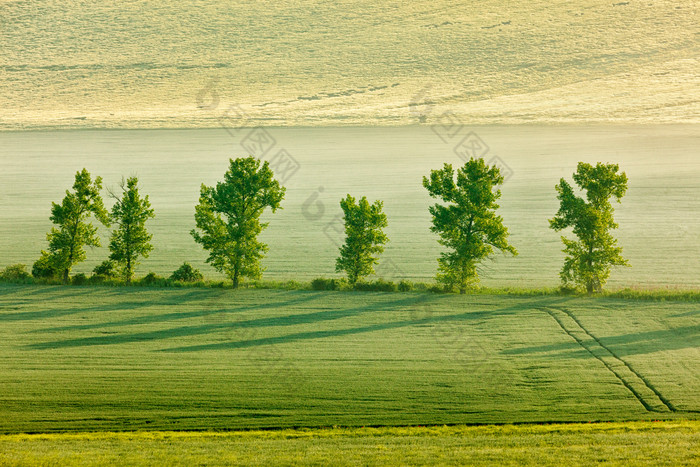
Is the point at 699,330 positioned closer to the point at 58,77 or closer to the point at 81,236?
the point at 81,236

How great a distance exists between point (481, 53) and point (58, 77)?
76.6 meters

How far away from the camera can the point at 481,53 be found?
5172 inches

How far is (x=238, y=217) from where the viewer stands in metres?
46.9

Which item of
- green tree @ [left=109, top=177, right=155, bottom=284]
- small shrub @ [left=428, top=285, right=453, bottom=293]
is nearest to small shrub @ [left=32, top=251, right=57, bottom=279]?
green tree @ [left=109, top=177, right=155, bottom=284]

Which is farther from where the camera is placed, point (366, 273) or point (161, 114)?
point (161, 114)

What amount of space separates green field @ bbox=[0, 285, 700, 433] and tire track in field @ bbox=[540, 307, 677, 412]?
0.32 ft

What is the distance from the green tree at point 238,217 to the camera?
45.8 metres

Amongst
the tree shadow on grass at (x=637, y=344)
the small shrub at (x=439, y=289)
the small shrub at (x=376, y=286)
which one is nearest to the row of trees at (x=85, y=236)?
the small shrub at (x=376, y=286)

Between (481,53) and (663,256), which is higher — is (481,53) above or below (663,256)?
above

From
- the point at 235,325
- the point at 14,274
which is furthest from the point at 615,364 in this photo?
the point at 14,274

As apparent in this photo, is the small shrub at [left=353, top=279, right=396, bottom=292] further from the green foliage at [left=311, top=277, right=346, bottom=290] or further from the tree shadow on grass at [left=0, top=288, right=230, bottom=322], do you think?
the tree shadow on grass at [left=0, top=288, right=230, bottom=322]

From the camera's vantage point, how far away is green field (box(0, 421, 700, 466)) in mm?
25734

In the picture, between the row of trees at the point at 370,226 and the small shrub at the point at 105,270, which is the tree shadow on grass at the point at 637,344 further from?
the small shrub at the point at 105,270

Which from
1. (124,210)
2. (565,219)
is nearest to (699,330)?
(565,219)
